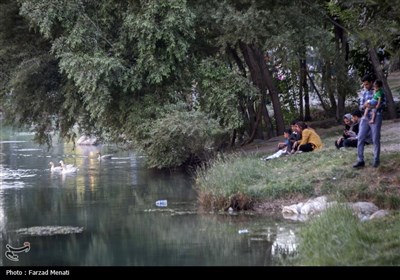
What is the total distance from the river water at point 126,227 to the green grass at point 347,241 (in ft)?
2.42

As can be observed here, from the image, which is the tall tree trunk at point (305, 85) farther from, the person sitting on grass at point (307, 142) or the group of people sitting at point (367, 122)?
the group of people sitting at point (367, 122)

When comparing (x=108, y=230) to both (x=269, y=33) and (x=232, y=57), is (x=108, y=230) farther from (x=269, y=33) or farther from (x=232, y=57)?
(x=232, y=57)

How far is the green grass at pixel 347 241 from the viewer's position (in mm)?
10055

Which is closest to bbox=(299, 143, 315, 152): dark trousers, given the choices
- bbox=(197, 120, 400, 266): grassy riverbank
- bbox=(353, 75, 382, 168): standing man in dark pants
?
bbox=(197, 120, 400, 266): grassy riverbank

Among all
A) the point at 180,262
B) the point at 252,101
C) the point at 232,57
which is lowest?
the point at 180,262

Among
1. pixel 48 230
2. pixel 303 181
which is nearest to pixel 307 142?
pixel 303 181

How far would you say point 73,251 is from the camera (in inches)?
541

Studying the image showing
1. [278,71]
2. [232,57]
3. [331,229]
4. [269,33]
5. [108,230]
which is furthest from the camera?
[278,71]

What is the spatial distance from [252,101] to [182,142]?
3716 millimetres

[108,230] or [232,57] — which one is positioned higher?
[232,57]

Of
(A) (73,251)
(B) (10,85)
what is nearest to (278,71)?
(B) (10,85)

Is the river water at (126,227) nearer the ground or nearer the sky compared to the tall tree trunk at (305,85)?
nearer the ground

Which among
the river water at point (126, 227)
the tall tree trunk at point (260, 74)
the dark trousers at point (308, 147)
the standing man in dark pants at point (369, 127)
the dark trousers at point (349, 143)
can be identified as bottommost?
the river water at point (126, 227)

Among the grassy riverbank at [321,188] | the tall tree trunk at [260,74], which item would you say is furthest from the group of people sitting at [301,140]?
the tall tree trunk at [260,74]
